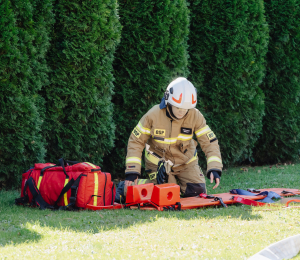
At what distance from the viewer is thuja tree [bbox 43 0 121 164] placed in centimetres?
603

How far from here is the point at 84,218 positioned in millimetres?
4086

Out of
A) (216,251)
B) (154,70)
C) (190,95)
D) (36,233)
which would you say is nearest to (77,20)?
(154,70)

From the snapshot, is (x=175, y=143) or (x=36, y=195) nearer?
(x=36, y=195)

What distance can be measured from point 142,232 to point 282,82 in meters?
6.70

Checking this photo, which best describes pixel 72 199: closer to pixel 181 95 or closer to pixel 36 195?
pixel 36 195

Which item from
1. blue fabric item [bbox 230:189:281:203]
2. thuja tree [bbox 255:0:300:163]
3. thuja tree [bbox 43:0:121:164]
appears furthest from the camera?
thuja tree [bbox 255:0:300:163]

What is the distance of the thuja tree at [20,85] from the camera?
535 cm

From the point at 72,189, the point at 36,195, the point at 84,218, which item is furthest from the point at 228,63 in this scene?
the point at 84,218

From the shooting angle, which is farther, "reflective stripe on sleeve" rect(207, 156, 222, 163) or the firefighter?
"reflective stripe on sleeve" rect(207, 156, 222, 163)

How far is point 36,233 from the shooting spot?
3.54 metres

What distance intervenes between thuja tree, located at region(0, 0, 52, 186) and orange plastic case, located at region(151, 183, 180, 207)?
2069mm

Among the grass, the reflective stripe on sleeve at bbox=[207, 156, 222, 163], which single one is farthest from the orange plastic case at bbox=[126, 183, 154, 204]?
the reflective stripe on sleeve at bbox=[207, 156, 222, 163]

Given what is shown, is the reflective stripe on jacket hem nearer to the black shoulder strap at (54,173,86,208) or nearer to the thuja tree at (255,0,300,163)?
the black shoulder strap at (54,173,86,208)

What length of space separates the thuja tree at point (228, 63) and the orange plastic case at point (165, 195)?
3.23 metres
